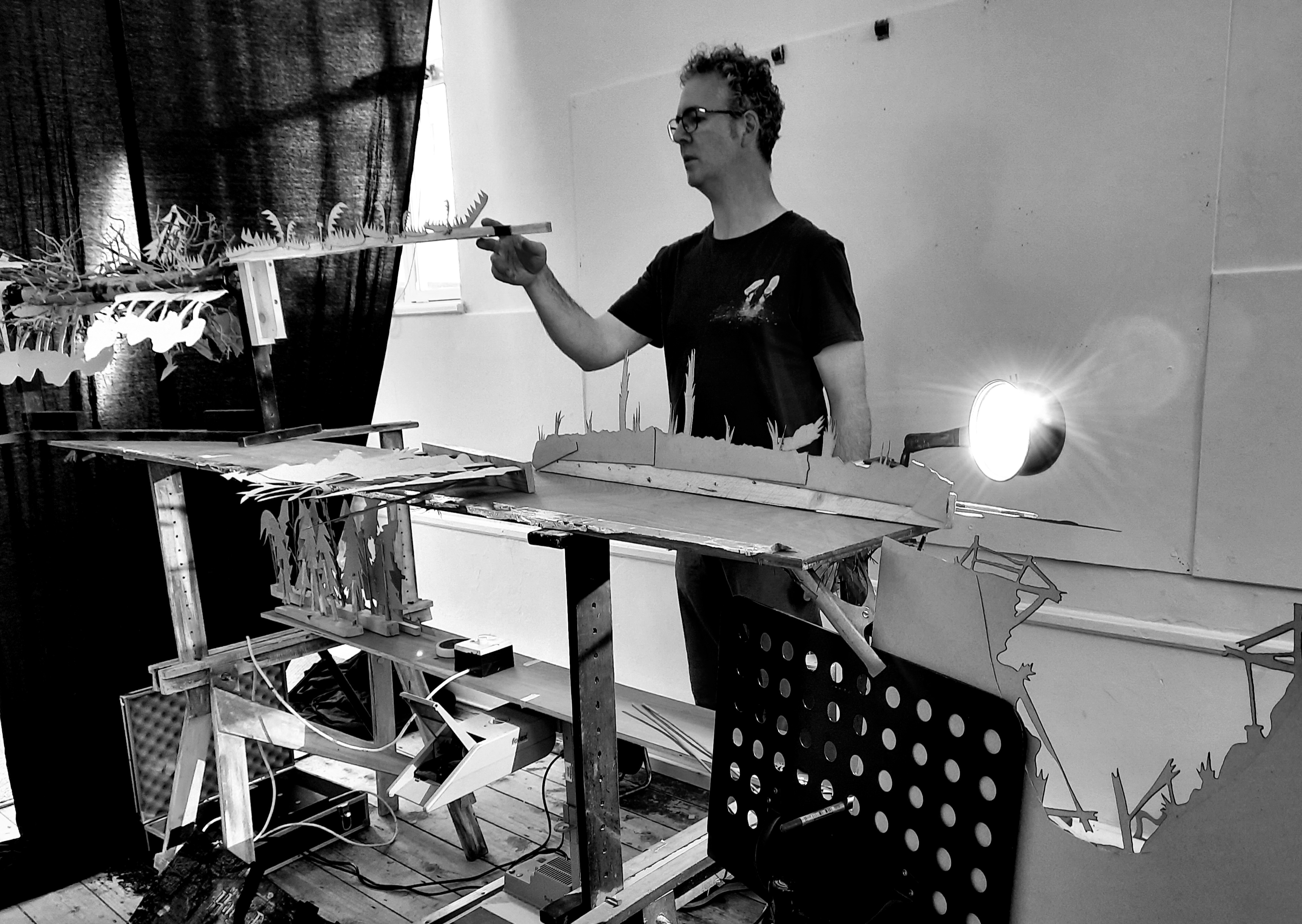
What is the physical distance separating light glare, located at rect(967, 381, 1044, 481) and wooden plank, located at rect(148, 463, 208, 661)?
1.67m

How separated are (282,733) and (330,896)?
0.56 meters

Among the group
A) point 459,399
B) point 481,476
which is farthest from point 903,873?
point 459,399

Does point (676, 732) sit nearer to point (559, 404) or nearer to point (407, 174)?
point (559, 404)

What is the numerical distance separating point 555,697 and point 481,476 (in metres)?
0.51

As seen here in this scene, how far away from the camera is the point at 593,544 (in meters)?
1.08

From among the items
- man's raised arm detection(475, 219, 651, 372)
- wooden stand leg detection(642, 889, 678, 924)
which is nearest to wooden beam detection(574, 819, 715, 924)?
wooden stand leg detection(642, 889, 678, 924)

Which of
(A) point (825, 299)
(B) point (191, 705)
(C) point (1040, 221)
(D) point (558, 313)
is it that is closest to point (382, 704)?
(B) point (191, 705)

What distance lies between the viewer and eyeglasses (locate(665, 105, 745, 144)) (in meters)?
1.71

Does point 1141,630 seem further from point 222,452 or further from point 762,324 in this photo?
point 222,452

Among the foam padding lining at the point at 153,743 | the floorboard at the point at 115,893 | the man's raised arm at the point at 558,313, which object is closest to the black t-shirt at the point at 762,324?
the man's raised arm at the point at 558,313

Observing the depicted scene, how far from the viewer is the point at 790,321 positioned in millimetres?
1622

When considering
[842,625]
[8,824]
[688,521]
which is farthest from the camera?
[8,824]

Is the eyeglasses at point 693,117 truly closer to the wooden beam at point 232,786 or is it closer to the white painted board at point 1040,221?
the white painted board at point 1040,221

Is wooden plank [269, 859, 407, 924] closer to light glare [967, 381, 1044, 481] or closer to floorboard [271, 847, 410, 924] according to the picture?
floorboard [271, 847, 410, 924]
